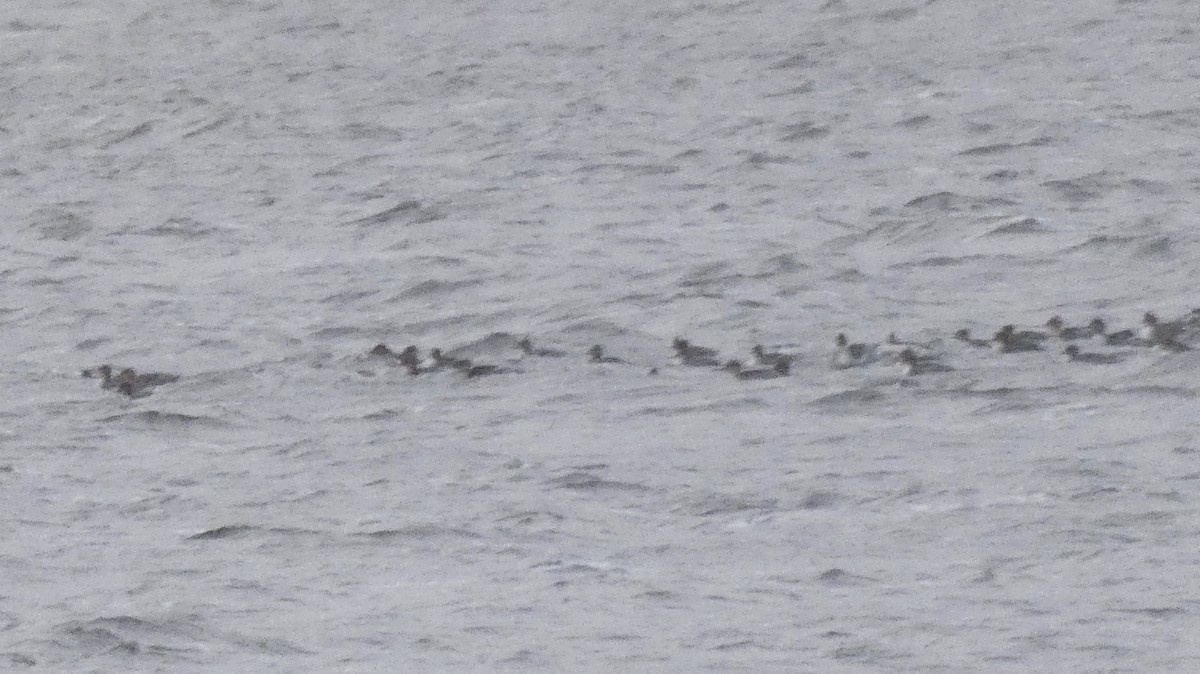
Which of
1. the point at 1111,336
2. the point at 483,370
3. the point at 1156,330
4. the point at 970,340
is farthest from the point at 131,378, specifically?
the point at 1156,330

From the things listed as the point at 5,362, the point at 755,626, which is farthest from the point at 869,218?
the point at 755,626

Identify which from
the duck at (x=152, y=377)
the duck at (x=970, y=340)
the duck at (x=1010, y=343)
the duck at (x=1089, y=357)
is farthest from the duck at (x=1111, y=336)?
the duck at (x=152, y=377)

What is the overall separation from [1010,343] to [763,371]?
1.66 meters

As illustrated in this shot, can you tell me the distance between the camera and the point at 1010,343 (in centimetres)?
1827

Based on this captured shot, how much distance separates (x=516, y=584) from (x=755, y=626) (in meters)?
1.46

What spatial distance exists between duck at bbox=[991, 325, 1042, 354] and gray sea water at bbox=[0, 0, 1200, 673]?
1.09 ft

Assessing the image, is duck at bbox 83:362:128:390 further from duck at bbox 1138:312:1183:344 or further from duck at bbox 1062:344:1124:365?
duck at bbox 1138:312:1183:344

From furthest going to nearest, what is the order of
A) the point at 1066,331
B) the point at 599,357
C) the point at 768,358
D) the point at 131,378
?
the point at 599,357, the point at 131,378, the point at 768,358, the point at 1066,331

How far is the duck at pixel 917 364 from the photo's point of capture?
1784 centimetres

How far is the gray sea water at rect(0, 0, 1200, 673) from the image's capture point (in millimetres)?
12898

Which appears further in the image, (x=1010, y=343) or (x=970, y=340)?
(x=970, y=340)

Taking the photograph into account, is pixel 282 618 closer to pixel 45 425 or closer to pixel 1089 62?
pixel 45 425

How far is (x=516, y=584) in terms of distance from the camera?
13.5 meters

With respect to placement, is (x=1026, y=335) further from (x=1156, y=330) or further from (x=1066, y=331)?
(x=1156, y=330)
